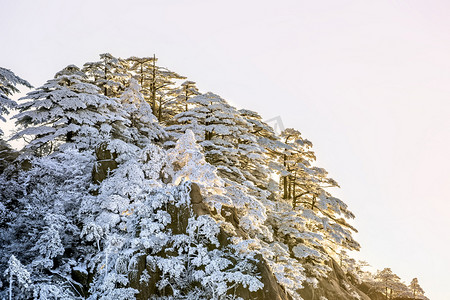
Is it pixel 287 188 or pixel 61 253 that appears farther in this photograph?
pixel 287 188

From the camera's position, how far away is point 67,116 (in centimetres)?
2186

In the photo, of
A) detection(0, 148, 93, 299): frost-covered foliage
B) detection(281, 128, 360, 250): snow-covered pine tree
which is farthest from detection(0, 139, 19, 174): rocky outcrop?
detection(281, 128, 360, 250): snow-covered pine tree

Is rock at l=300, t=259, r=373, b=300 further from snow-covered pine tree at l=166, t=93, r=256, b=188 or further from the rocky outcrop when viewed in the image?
the rocky outcrop

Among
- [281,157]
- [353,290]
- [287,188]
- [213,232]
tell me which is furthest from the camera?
[287,188]

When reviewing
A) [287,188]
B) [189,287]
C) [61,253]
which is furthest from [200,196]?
[287,188]

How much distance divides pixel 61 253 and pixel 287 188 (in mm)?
22028

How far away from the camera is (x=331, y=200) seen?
91.4ft

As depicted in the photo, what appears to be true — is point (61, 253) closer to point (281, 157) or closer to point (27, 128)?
point (27, 128)

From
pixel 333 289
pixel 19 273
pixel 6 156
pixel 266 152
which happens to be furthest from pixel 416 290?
pixel 6 156

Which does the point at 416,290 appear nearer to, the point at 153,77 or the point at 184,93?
the point at 184,93

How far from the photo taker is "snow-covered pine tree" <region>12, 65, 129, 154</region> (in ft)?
69.7

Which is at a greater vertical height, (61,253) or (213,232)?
(213,232)

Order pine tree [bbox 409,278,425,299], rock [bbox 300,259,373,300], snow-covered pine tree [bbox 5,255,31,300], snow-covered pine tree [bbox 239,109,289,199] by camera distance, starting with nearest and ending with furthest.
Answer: snow-covered pine tree [bbox 5,255,31,300] < rock [bbox 300,259,373,300] < snow-covered pine tree [bbox 239,109,289,199] < pine tree [bbox 409,278,425,299]

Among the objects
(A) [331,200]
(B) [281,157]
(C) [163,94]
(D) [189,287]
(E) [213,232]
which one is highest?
(C) [163,94]
